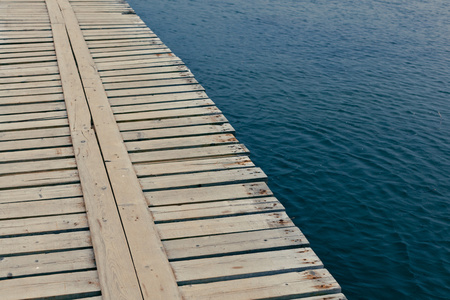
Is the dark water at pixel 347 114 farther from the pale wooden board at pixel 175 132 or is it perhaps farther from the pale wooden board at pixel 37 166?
the pale wooden board at pixel 37 166

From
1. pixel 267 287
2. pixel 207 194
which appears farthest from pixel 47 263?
pixel 267 287

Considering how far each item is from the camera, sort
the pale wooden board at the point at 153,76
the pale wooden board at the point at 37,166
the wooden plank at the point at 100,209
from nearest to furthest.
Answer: the wooden plank at the point at 100,209 < the pale wooden board at the point at 37,166 < the pale wooden board at the point at 153,76

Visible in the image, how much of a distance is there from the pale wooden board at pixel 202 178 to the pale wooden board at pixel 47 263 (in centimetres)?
153

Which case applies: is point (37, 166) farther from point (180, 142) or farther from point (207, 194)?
A: point (207, 194)

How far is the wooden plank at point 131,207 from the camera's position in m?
5.17

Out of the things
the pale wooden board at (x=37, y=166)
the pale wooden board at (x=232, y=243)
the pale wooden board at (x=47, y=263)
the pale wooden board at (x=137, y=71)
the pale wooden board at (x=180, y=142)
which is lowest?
the pale wooden board at (x=47, y=263)

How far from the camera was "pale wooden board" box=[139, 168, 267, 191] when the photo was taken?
695 centimetres

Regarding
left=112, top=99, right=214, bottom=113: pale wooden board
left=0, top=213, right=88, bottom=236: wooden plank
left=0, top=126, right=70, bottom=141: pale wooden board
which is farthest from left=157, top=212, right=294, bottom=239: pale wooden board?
left=112, top=99, right=214, bottom=113: pale wooden board

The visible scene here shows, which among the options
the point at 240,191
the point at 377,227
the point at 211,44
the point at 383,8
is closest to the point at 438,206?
the point at 377,227

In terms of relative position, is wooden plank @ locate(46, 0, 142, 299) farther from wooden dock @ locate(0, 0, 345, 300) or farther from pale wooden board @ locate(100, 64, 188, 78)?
pale wooden board @ locate(100, 64, 188, 78)

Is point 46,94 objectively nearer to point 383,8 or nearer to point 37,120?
point 37,120

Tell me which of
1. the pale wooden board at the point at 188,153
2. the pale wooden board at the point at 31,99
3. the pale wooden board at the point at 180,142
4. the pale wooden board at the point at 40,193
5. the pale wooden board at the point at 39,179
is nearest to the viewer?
the pale wooden board at the point at 40,193

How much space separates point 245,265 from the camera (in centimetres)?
551

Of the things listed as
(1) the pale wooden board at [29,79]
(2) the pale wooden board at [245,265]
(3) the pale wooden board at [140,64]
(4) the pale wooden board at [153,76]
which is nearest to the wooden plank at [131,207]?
(2) the pale wooden board at [245,265]
